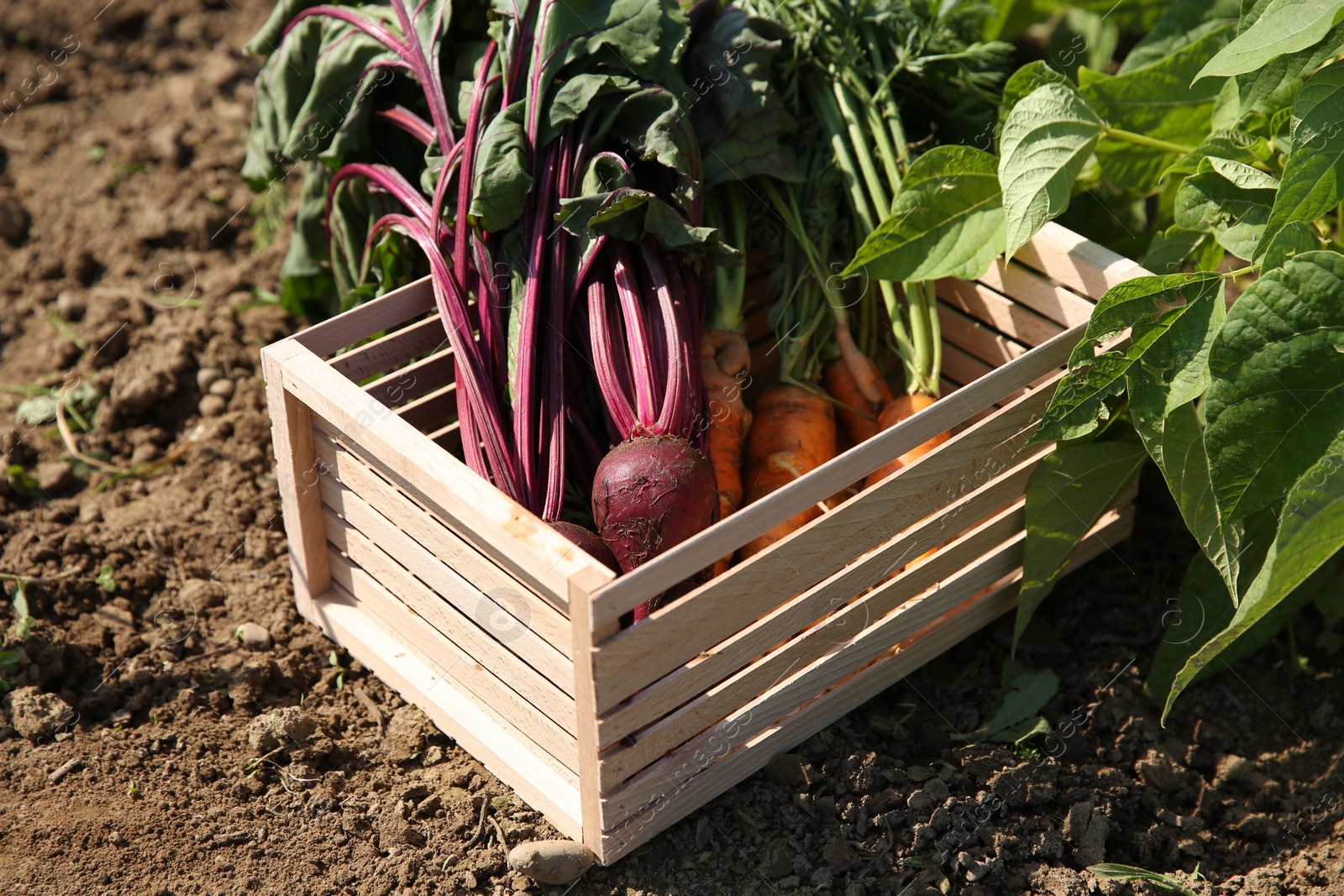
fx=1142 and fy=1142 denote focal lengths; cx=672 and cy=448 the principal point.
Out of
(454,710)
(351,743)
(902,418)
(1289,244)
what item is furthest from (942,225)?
(351,743)

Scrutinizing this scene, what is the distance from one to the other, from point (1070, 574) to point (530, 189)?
4.96 feet

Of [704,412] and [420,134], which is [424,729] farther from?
[420,134]

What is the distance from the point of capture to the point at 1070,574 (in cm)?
267

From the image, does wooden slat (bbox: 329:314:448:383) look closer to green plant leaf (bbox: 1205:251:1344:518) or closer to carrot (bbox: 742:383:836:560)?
carrot (bbox: 742:383:836:560)

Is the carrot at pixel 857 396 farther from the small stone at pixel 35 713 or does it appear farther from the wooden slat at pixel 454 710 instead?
the small stone at pixel 35 713

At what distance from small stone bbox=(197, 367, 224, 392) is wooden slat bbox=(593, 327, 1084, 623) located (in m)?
1.70

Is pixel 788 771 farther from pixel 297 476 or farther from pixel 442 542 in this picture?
pixel 297 476

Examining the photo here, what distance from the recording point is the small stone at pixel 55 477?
279 cm

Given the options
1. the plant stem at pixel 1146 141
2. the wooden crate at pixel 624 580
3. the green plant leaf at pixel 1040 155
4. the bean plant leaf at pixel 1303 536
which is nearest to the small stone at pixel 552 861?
the wooden crate at pixel 624 580

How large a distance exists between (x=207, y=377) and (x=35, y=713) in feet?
3.41

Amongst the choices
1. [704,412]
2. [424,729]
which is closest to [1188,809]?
[704,412]

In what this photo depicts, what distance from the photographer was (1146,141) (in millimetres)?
2420

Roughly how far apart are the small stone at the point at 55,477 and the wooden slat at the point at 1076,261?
7.66 ft

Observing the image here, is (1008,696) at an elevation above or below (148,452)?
below
